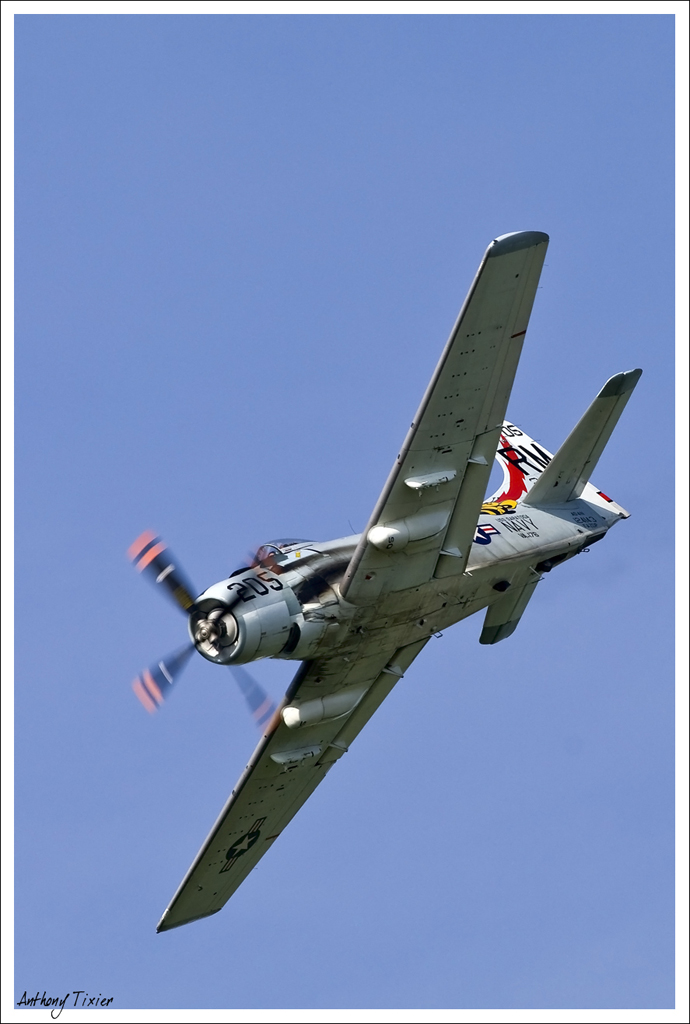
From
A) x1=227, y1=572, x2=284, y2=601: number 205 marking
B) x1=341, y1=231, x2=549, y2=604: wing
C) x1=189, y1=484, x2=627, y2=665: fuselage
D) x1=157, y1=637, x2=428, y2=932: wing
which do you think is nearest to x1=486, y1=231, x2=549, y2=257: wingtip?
x1=341, y1=231, x2=549, y2=604: wing

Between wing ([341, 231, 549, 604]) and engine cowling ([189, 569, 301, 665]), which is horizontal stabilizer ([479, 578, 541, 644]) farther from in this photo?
engine cowling ([189, 569, 301, 665])

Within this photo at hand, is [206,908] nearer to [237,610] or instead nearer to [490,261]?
[237,610]

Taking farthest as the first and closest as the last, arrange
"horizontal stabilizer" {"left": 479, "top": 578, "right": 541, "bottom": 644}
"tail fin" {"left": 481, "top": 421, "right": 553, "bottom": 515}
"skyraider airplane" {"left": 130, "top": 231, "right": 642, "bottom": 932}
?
"tail fin" {"left": 481, "top": 421, "right": 553, "bottom": 515}, "horizontal stabilizer" {"left": 479, "top": 578, "right": 541, "bottom": 644}, "skyraider airplane" {"left": 130, "top": 231, "right": 642, "bottom": 932}

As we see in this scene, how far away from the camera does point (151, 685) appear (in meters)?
28.0

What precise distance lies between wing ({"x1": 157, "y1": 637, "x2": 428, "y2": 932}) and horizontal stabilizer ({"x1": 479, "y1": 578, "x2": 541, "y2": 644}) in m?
2.82

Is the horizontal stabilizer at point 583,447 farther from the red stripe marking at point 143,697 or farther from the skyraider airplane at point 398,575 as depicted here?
the red stripe marking at point 143,697

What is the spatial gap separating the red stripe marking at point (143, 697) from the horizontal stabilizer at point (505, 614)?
9.42 metres

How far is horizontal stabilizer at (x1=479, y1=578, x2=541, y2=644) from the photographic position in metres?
33.8

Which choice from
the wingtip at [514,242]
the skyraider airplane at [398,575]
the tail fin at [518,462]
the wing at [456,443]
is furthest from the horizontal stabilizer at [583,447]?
the wingtip at [514,242]

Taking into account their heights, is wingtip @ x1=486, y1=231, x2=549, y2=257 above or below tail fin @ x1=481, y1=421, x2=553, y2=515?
below

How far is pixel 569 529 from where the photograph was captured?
111 feet

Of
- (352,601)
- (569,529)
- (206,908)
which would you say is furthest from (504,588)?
(206,908)

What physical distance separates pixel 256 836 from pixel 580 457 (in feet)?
40.8

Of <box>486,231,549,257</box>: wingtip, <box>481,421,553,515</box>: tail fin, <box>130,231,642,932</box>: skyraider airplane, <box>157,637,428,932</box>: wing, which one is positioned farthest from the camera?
<box>481,421,553,515</box>: tail fin
